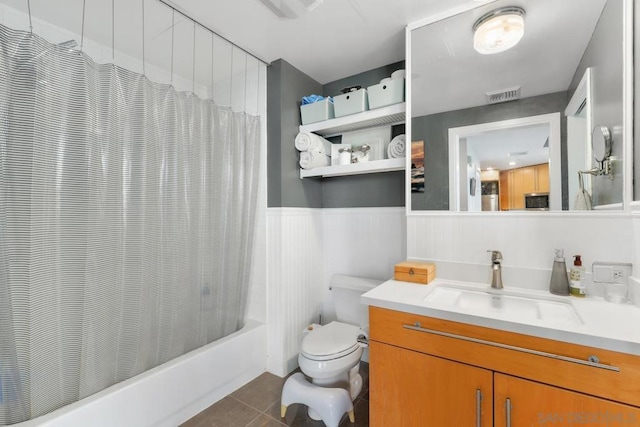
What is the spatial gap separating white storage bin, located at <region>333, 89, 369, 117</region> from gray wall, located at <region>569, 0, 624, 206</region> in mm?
1074

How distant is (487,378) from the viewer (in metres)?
0.97

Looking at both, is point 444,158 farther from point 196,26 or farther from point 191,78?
point 191,78

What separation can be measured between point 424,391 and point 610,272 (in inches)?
36.2

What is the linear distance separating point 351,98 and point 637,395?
1864 mm

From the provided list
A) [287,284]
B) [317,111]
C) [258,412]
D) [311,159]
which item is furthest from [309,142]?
[258,412]


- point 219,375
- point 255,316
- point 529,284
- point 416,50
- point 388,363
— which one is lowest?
point 219,375

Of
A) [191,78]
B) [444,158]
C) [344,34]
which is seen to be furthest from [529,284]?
[191,78]

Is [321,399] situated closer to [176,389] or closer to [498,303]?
[176,389]

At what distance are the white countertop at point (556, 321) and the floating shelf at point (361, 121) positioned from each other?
1.09m

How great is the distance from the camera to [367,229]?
2158 mm

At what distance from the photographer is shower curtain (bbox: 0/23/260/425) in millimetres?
1080

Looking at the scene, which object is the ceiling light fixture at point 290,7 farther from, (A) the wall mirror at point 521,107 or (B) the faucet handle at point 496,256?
(B) the faucet handle at point 496,256

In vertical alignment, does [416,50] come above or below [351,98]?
above

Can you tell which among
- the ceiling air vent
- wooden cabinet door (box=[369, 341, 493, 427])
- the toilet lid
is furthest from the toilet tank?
the ceiling air vent
